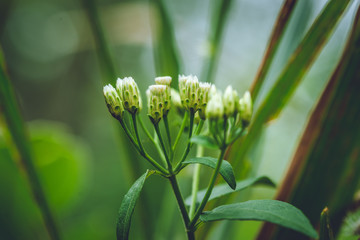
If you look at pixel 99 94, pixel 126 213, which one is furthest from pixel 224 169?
pixel 99 94

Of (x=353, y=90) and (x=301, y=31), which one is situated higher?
(x=301, y=31)

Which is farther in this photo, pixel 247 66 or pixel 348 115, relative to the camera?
pixel 247 66

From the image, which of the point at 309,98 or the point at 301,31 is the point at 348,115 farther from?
the point at 309,98

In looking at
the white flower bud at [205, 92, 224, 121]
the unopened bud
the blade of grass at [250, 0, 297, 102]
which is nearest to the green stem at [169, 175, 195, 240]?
the white flower bud at [205, 92, 224, 121]

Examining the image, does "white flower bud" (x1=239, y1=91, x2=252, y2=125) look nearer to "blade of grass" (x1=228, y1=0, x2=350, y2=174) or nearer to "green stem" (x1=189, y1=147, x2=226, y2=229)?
"green stem" (x1=189, y1=147, x2=226, y2=229)

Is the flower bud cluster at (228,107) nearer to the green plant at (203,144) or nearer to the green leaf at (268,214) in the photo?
the green plant at (203,144)

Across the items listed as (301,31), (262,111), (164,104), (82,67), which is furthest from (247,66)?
(82,67)
